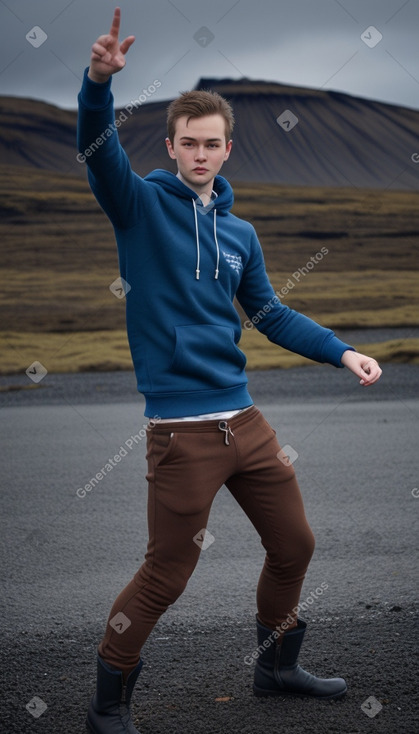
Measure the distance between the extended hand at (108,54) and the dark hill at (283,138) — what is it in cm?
2418

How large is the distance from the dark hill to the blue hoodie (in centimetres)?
2399

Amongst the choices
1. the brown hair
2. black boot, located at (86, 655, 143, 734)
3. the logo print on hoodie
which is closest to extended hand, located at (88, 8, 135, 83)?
the brown hair

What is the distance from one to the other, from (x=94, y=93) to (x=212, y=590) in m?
2.20

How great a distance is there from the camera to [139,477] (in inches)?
219

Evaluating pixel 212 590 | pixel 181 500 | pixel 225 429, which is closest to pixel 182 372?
pixel 225 429

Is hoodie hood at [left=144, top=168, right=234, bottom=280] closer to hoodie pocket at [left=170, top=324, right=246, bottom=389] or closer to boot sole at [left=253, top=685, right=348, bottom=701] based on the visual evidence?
hoodie pocket at [left=170, top=324, right=246, bottom=389]

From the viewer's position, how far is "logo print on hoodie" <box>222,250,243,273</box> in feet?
7.51

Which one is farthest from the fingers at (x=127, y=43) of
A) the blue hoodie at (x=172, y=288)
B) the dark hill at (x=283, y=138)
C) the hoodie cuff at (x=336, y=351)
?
the dark hill at (x=283, y=138)

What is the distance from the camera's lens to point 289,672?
2428 millimetres

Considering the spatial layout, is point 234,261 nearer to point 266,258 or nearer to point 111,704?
point 111,704

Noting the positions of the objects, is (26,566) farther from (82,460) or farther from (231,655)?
(82,460)

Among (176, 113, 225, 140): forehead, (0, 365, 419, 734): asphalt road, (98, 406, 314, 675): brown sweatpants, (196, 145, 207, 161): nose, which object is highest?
(176, 113, 225, 140): forehead

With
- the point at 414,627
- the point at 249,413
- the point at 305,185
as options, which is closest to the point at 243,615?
the point at 414,627

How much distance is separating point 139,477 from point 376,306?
14876 millimetres
